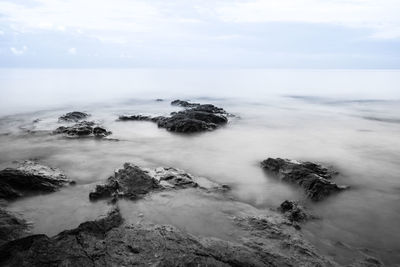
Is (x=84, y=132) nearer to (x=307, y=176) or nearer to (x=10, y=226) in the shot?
(x=10, y=226)

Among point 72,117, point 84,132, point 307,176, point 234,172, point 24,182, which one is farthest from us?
point 72,117

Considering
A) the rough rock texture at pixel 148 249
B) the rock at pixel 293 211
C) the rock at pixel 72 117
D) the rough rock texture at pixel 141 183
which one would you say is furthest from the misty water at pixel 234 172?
the rock at pixel 72 117

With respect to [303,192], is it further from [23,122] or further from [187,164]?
[23,122]

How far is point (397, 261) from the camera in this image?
4.91m

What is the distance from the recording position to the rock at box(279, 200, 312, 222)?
242 inches

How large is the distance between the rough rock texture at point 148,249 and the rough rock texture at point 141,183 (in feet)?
5.35

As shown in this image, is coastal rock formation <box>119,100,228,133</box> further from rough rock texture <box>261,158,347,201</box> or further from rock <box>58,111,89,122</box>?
rough rock texture <box>261,158,347,201</box>

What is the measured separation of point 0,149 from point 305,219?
1149cm

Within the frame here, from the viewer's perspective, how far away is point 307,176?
7910mm

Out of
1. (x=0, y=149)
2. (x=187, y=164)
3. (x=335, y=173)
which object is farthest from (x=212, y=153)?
(x=0, y=149)

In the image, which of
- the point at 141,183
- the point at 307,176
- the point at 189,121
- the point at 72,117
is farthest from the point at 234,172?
the point at 72,117

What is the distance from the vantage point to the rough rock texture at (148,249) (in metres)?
4.07

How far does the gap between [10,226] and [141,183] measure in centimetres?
286

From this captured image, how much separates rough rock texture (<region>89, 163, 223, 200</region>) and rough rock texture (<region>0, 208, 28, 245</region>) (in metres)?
1.58
